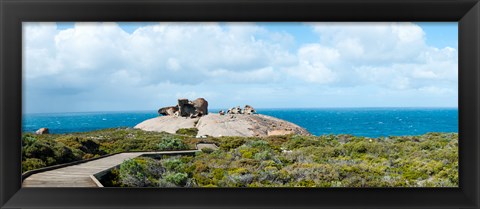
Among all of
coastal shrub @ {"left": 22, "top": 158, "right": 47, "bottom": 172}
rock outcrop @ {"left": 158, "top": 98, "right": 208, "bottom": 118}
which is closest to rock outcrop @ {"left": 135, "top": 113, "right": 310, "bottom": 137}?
rock outcrop @ {"left": 158, "top": 98, "right": 208, "bottom": 118}

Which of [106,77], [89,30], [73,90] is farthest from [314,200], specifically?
[106,77]

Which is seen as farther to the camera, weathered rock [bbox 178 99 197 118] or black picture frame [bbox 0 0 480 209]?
weathered rock [bbox 178 99 197 118]

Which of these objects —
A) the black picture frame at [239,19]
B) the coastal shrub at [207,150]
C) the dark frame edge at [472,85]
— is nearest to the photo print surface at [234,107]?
the coastal shrub at [207,150]

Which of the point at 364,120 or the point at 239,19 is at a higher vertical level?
the point at 239,19

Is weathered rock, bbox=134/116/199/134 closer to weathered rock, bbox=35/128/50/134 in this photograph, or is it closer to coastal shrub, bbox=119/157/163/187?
weathered rock, bbox=35/128/50/134

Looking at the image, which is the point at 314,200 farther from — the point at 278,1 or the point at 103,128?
the point at 103,128

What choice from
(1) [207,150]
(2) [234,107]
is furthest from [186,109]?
(1) [207,150]

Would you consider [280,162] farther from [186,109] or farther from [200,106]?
[186,109]
